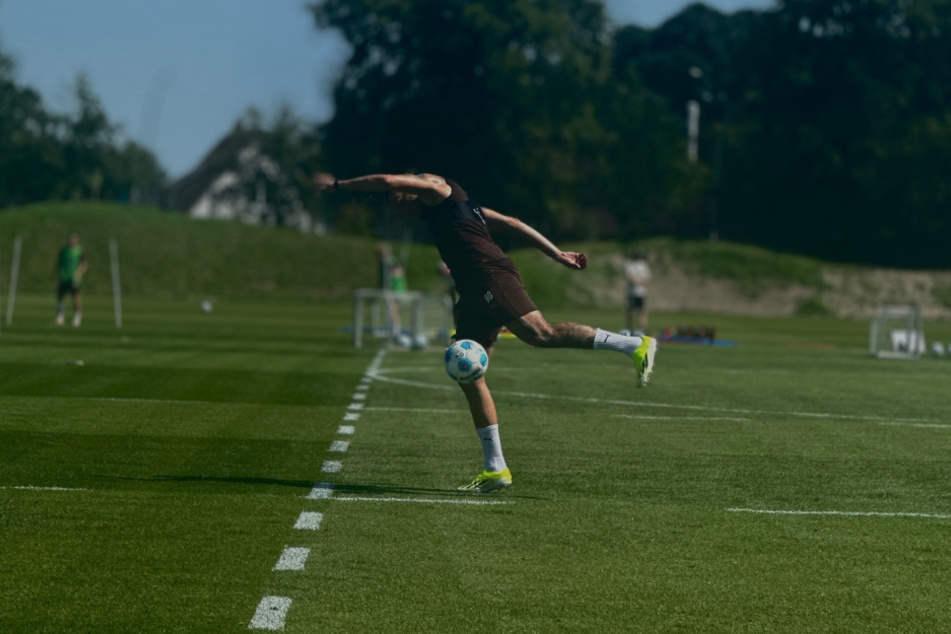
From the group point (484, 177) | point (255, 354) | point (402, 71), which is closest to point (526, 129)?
point (484, 177)

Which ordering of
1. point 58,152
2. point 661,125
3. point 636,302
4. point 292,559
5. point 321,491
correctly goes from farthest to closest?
point 58,152 → point 661,125 → point 636,302 → point 321,491 → point 292,559

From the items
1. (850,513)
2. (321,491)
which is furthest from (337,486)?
(850,513)

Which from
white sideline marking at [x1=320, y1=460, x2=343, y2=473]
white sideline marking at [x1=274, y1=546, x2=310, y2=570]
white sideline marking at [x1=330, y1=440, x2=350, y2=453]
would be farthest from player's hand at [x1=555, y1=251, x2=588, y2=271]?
white sideline marking at [x1=274, y1=546, x2=310, y2=570]

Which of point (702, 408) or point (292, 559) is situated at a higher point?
Result: point (702, 408)

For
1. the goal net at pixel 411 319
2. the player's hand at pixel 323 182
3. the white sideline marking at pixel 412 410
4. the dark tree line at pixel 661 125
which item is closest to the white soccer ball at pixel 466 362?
the player's hand at pixel 323 182

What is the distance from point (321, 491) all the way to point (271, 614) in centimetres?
283

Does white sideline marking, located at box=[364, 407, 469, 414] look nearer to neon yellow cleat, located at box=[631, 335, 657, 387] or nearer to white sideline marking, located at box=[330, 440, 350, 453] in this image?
white sideline marking, located at box=[330, 440, 350, 453]

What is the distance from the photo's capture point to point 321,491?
7.93 meters

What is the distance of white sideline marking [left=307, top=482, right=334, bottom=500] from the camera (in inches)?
303

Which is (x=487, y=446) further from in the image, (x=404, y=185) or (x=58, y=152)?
(x=58, y=152)

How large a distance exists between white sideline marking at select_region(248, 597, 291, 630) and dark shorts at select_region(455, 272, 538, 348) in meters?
3.42

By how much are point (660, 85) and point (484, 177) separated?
23.4 m

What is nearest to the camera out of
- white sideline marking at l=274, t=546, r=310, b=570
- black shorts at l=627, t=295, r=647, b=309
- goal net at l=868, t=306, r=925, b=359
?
white sideline marking at l=274, t=546, r=310, b=570

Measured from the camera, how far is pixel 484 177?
2899 inches
